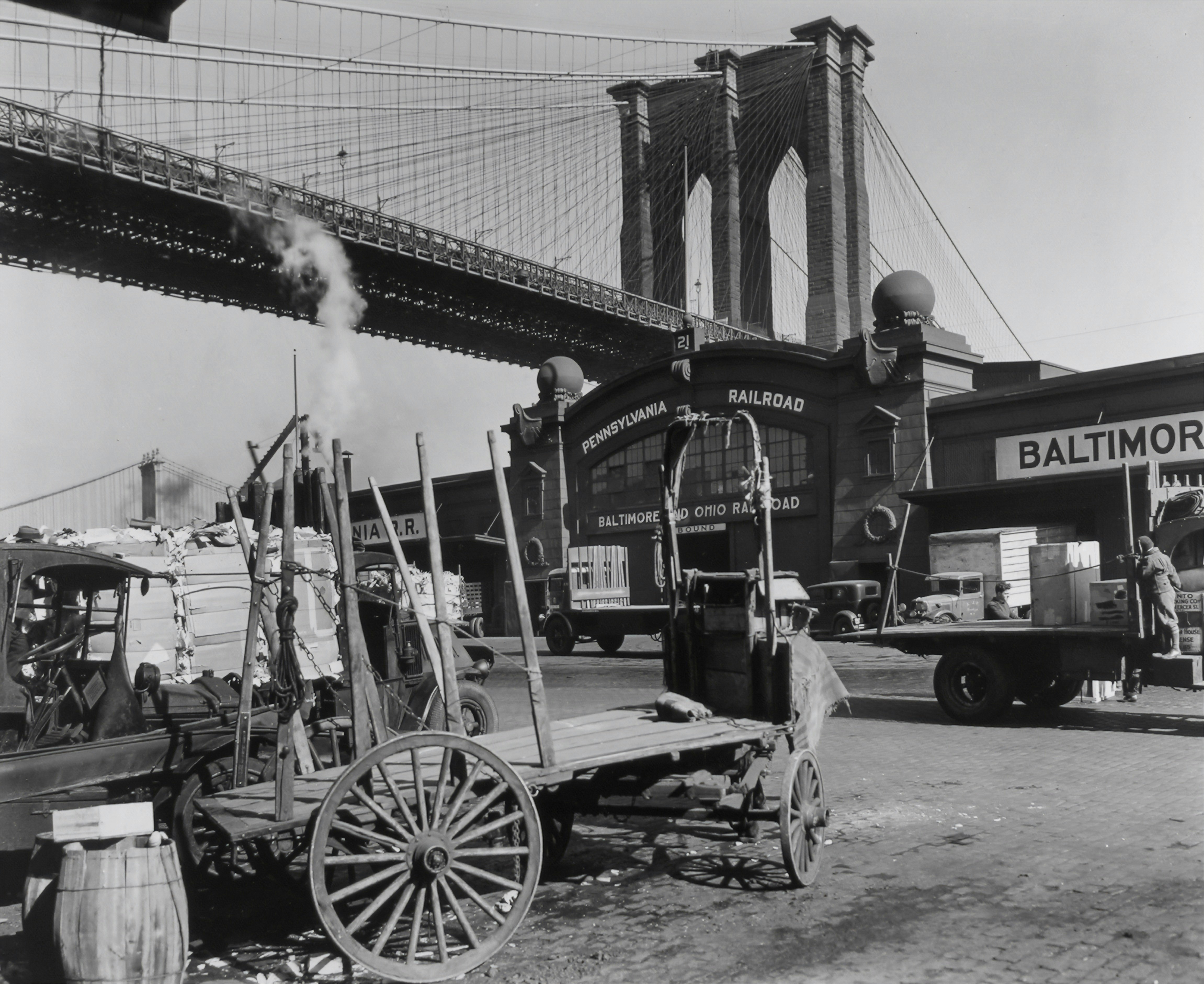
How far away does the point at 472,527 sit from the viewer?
140 feet

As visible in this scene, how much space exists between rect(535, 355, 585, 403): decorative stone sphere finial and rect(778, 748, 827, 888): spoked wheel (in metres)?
33.3

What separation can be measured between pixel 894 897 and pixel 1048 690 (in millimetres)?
8637

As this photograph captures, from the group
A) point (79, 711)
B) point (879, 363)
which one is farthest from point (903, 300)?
point (79, 711)

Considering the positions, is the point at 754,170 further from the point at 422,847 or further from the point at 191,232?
the point at 422,847

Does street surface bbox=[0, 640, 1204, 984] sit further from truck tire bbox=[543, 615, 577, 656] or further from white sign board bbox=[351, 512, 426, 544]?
white sign board bbox=[351, 512, 426, 544]

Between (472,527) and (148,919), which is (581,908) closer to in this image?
(148,919)

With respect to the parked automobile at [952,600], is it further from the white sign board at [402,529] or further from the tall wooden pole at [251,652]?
the white sign board at [402,529]

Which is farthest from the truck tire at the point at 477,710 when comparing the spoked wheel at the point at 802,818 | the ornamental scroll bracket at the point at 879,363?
the ornamental scroll bracket at the point at 879,363

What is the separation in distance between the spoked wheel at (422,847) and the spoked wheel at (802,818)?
5.52 feet

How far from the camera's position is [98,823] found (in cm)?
509

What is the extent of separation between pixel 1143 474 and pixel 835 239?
34.1 meters

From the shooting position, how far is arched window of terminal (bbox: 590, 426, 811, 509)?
33.3 meters

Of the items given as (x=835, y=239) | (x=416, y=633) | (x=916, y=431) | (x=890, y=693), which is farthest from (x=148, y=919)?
(x=835, y=239)

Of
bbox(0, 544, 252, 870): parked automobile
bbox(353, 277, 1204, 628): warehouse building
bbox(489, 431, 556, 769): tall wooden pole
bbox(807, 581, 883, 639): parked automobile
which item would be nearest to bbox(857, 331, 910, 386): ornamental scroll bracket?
bbox(353, 277, 1204, 628): warehouse building
